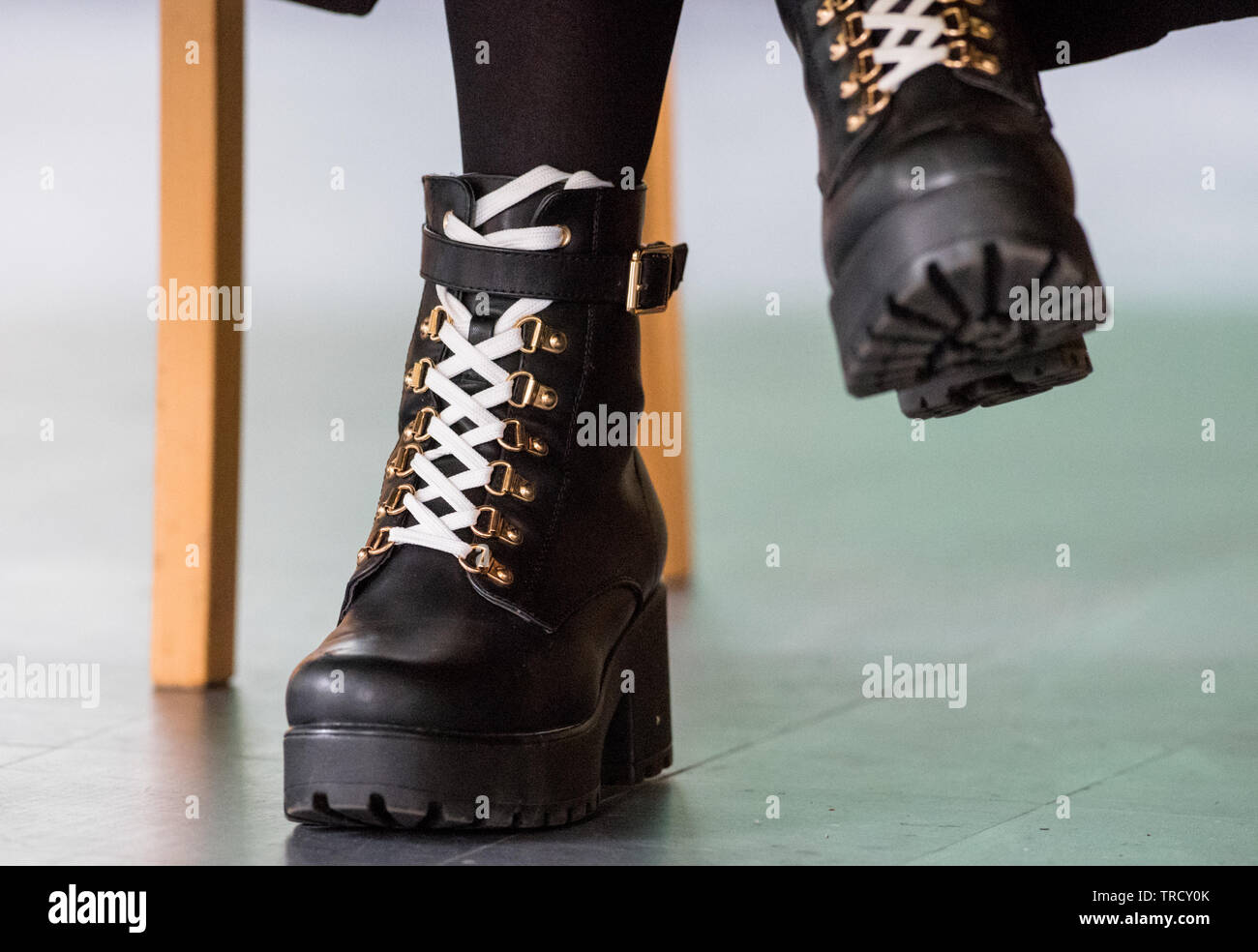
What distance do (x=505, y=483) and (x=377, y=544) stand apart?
67 millimetres

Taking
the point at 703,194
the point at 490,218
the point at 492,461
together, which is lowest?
the point at 492,461

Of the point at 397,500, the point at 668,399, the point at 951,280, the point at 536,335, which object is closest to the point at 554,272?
the point at 536,335

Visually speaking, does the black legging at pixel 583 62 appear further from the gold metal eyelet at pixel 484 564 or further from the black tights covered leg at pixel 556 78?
the gold metal eyelet at pixel 484 564

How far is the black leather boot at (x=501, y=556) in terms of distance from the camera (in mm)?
628

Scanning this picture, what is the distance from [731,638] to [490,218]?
545mm

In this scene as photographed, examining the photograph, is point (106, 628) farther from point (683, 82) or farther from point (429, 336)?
point (683, 82)

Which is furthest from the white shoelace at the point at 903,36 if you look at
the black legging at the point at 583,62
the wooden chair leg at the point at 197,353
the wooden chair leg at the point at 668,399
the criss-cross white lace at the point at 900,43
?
the wooden chair leg at the point at 668,399

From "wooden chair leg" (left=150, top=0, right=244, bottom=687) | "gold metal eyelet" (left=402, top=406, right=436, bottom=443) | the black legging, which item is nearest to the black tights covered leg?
the black legging

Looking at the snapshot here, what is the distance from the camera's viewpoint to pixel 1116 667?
101 cm

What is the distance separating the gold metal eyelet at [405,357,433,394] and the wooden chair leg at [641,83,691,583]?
72cm

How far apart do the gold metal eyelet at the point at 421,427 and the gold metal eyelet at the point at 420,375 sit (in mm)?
12

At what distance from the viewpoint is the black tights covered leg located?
0.71m

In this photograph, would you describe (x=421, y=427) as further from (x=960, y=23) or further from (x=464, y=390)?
(x=960, y=23)

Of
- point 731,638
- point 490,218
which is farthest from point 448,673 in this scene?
point 731,638
